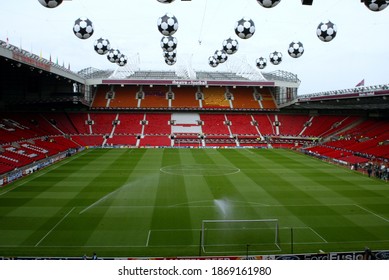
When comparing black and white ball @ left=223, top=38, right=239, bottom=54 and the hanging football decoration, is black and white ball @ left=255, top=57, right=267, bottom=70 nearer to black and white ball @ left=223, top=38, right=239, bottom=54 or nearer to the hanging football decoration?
black and white ball @ left=223, top=38, right=239, bottom=54

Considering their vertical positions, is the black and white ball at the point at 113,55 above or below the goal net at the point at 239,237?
above

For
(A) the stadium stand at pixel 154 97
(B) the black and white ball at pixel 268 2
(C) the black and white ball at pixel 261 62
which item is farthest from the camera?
(A) the stadium stand at pixel 154 97

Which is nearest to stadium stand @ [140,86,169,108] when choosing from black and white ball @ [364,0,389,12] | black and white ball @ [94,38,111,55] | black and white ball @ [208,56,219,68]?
black and white ball @ [208,56,219,68]

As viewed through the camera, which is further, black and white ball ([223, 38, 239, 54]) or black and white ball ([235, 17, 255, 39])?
black and white ball ([223, 38, 239, 54])

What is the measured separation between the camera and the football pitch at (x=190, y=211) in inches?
546

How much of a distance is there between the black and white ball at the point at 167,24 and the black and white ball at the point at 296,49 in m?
5.77

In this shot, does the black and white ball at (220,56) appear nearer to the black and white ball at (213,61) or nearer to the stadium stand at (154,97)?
the black and white ball at (213,61)

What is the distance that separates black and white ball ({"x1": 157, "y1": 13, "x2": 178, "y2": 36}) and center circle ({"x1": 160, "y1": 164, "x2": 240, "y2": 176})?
16476 mm

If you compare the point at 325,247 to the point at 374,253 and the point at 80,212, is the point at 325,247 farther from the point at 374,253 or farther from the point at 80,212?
the point at 80,212

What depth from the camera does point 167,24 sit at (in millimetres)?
12492

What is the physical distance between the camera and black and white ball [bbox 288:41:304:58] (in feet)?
51.4

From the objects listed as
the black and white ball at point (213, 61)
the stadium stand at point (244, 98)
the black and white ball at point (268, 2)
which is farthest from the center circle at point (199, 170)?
the stadium stand at point (244, 98)

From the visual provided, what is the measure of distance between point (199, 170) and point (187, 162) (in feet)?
15.6

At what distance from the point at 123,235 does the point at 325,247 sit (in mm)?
7951
